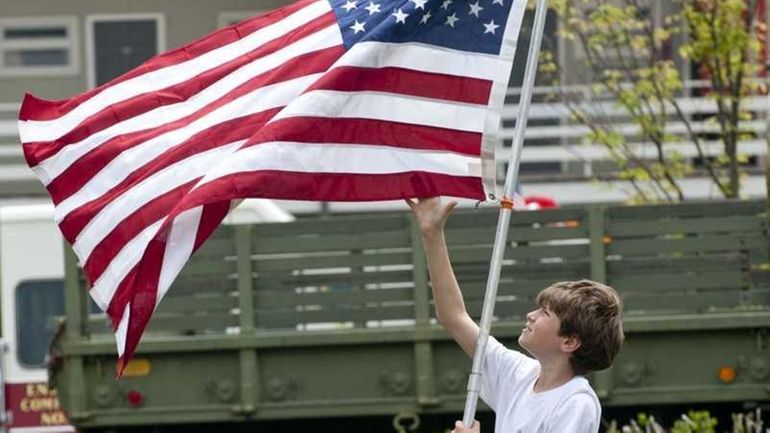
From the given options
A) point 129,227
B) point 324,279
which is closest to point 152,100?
point 129,227

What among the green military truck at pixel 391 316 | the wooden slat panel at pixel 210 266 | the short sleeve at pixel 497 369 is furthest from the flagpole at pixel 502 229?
the wooden slat panel at pixel 210 266

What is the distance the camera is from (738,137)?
14.5 meters

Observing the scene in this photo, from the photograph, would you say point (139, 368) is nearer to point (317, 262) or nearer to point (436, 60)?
point (317, 262)

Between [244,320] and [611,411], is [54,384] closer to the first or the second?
[244,320]

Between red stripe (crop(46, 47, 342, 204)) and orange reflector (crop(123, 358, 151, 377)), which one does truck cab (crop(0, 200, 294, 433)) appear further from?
red stripe (crop(46, 47, 342, 204))

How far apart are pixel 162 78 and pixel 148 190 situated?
472 millimetres

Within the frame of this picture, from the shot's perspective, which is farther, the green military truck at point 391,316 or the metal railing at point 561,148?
the metal railing at point 561,148

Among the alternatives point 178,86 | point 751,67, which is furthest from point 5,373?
point 178,86

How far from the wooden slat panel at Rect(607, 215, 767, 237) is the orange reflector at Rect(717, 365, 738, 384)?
0.72m

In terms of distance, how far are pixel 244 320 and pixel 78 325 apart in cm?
95

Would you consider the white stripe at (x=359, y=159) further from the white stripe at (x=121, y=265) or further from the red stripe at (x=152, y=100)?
the red stripe at (x=152, y=100)

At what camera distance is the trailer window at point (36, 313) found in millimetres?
14734

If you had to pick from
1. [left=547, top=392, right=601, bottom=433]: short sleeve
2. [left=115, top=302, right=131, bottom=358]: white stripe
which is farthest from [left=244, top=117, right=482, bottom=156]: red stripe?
[left=547, top=392, right=601, bottom=433]: short sleeve

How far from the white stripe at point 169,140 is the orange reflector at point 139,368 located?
179 inches
